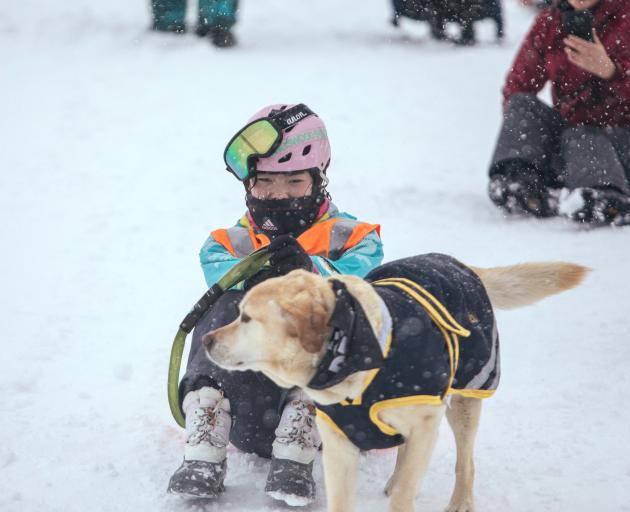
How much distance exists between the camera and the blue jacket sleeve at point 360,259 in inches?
120

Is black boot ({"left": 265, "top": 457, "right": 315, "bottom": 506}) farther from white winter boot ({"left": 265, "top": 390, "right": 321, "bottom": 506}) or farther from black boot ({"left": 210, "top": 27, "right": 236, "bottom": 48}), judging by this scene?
black boot ({"left": 210, "top": 27, "right": 236, "bottom": 48})

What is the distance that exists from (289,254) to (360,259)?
0.38 metres

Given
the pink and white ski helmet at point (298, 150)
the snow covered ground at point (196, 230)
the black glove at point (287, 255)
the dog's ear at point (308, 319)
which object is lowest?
the snow covered ground at point (196, 230)

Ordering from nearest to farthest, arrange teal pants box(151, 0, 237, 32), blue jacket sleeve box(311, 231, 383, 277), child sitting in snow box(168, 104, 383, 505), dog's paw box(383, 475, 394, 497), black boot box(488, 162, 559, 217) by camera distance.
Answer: child sitting in snow box(168, 104, 383, 505), dog's paw box(383, 475, 394, 497), blue jacket sleeve box(311, 231, 383, 277), black boot box(488, 162, 559, 217), teal pants box(151, 0, 237, 32)

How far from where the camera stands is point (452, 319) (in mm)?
2441

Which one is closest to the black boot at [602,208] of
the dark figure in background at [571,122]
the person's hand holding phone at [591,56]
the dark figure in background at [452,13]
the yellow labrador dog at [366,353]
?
the dark figure in background at [571,122]

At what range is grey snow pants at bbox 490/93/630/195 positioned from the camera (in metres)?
5.32

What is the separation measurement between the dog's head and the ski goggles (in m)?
0.89

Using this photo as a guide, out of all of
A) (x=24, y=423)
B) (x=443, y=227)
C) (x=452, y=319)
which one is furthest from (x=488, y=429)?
(x=443, y=227)

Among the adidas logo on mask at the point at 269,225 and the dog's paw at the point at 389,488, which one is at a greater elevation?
the adidas logo on mask at the point at 269,225

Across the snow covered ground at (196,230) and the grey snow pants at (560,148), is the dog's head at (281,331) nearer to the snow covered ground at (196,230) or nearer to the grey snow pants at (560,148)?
the snow covered ground at (196,230)

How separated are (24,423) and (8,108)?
487 centimetres

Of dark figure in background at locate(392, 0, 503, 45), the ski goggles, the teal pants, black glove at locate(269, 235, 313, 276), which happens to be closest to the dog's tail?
black glove at locate(269, 235, 313, 276)

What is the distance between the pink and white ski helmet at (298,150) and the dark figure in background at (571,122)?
2.67m
